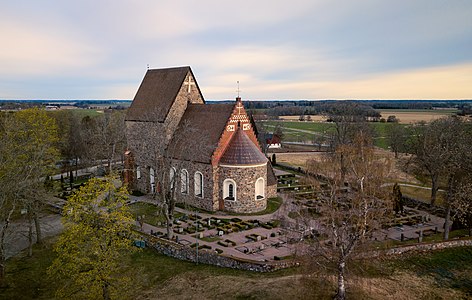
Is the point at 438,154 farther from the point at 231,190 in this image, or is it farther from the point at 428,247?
the point at 231,190

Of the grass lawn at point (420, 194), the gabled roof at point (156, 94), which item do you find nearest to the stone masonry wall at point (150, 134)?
the gabled roof at point (156, 94)

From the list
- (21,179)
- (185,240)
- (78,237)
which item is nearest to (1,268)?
(21,179)

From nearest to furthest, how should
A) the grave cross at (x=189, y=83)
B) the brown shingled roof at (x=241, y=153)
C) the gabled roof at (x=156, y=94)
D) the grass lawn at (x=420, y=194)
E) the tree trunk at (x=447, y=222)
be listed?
the tree trunk at (x=447, y=222), the brown shingled roof at (x=241, y=153), the grass lawn at (x=420, y=194), the gabled roof at (x=156, y=94), the grave cross at (x=189, y=83)

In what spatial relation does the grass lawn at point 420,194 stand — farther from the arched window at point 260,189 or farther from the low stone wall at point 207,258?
the low stone wall at point 207,258

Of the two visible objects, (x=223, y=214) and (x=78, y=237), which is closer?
(x=78, y=237)

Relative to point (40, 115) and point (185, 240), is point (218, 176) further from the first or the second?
point (40, 115)
